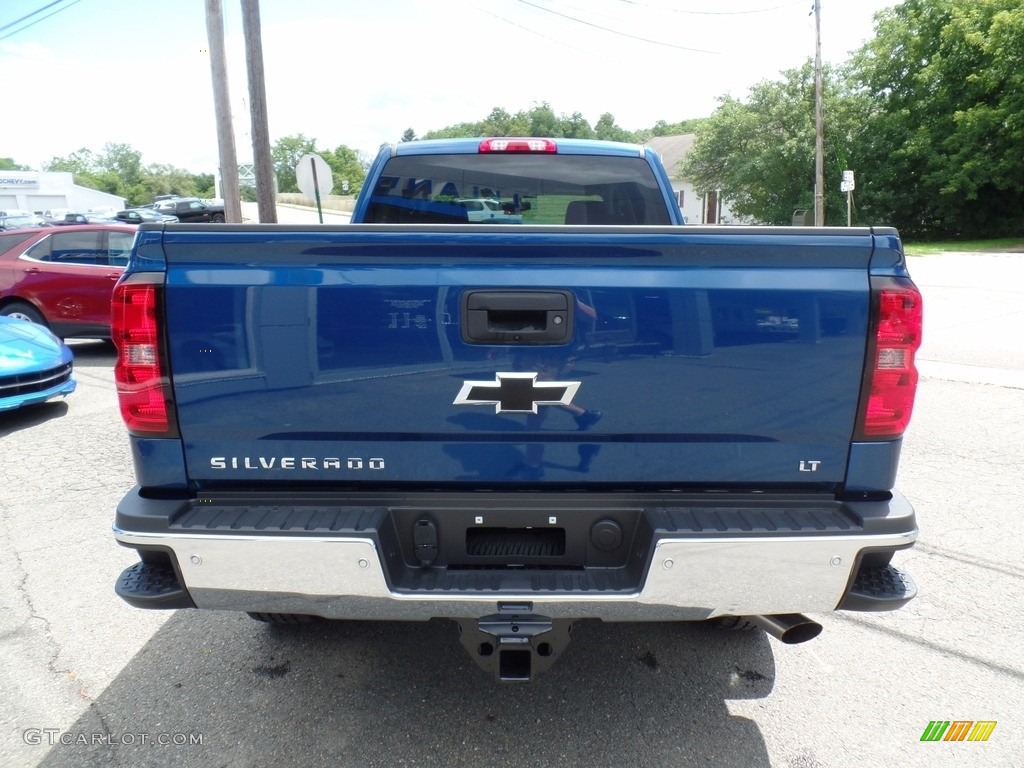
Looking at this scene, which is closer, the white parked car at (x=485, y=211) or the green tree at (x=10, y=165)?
the white parked car at (x=485, y=211)

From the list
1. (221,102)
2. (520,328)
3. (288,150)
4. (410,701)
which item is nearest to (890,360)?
(520,328)

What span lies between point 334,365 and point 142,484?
0.74m

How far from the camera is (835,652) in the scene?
3285 millimetres

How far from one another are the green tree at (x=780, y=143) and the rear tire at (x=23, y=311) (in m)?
35.4

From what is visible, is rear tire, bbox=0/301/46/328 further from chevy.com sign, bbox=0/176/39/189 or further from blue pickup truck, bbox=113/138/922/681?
chevy.com sign, bbox=0/176/39/189

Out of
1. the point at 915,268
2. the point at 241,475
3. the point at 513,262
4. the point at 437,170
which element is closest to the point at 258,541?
the point at 241,475

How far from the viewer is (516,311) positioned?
87.7 inches

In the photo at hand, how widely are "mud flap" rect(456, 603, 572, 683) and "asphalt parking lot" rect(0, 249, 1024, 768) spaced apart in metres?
0.49

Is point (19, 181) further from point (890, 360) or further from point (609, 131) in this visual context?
point (890, 360)

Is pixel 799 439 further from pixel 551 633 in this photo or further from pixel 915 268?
pixel 915 268

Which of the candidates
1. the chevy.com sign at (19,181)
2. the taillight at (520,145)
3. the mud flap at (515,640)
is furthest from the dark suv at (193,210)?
the chevy.com sign at (19,181)

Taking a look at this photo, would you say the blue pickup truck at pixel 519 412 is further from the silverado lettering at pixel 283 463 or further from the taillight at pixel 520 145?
the taillight at pixel 520 145

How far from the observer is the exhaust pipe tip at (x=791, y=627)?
245 cm

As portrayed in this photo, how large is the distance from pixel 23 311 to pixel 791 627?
10937mm
